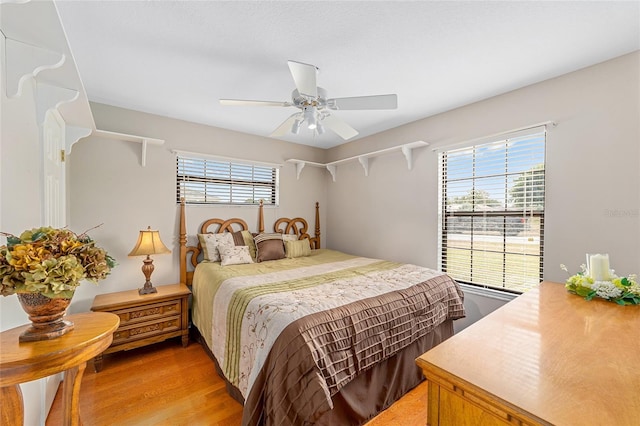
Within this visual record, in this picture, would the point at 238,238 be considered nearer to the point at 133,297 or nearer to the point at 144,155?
the point at 133,297

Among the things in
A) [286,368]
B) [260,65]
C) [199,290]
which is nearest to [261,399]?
[286,368]

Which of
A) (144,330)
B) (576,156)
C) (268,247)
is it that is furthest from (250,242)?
(576,156)

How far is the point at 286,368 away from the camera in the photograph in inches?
55.0

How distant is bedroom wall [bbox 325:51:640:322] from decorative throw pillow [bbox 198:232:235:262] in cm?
230

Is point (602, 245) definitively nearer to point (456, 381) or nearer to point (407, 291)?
point (407, 291)

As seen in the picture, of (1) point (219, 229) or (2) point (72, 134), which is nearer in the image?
(2) point (72, 134)

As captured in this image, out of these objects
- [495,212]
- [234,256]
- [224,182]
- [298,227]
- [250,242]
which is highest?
[224,182]

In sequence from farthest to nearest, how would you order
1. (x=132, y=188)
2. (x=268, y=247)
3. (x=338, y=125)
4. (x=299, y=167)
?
(x=299, y=167) < (x=268, y=247) < (x=132, y=188) < (x=338, y=125)

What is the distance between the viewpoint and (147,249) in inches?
103

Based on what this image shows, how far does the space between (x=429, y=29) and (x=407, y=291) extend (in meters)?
1.80

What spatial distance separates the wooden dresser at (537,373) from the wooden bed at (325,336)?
0.72m

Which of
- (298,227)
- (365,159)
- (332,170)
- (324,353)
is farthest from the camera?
(332,170)

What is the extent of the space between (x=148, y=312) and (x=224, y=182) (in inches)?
67.5

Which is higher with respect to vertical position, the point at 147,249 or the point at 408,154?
the point at 408,154
